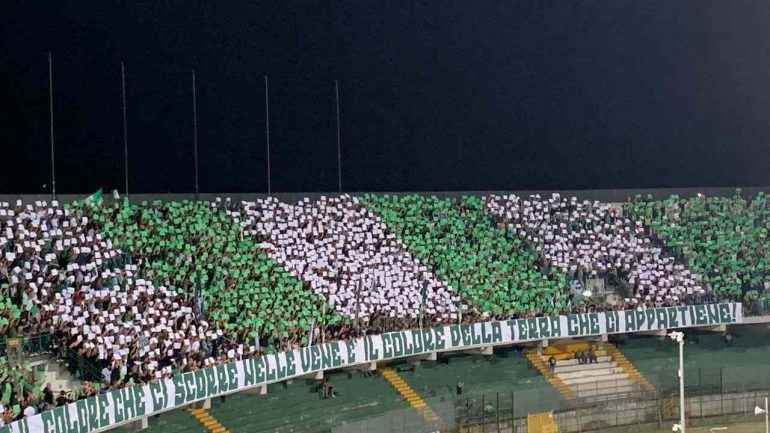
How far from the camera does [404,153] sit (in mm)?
61844

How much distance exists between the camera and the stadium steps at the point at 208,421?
123 ft

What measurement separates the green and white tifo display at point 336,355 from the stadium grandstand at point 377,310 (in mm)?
63

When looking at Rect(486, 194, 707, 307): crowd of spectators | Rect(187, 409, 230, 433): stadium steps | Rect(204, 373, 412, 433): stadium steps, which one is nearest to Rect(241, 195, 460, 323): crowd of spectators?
Rect(204, 373, 412, 433): stadium steps

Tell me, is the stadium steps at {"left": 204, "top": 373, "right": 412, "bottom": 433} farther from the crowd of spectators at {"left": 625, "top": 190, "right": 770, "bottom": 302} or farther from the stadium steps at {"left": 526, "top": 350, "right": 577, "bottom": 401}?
the crowd of spectators at {"left": 625, "top": 190, "right": 770, "bottom": 302}

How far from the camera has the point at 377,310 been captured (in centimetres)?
4547

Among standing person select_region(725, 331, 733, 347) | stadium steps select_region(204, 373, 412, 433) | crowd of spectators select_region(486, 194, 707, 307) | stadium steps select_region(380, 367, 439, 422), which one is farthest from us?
standing person select_region(725, 331, 733, 347)

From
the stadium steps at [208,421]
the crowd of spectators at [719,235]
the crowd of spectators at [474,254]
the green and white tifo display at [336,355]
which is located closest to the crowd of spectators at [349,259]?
the crowd of spectators at [474,254]

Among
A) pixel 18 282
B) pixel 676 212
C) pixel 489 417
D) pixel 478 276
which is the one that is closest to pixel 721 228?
pixel 676 212

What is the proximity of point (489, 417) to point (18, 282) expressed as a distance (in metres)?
16.0

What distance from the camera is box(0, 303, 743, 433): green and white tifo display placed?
31.7 meters

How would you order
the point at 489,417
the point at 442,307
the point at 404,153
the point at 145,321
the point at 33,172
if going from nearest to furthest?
the point at 145,321 < the point at 489,417 < the point at 442,307 < the point at 33,172 < the point at 404,153

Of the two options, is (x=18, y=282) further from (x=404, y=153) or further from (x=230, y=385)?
(x=404, y=153)

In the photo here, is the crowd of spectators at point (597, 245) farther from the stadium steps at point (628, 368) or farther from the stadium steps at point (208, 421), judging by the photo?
the stadium steps at point (208, 421)

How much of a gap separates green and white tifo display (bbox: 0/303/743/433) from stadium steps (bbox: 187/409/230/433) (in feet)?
2.98
